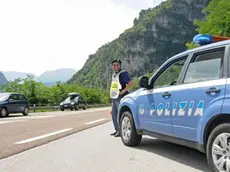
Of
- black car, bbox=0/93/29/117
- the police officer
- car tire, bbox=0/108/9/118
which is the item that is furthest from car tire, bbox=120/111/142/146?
black car, bbox=0/93/29/117

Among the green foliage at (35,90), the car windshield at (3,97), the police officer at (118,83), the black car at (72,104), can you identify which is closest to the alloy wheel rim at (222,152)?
the police officer at (118,83)

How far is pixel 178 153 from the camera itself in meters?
5.80

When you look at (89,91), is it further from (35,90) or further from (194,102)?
(194,102)

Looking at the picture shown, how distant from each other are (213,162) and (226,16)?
58.6 feet

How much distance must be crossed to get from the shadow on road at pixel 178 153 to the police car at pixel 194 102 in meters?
0.41

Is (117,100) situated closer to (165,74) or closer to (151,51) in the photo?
(165,74)

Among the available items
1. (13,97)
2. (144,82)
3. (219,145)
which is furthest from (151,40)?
(219,145)

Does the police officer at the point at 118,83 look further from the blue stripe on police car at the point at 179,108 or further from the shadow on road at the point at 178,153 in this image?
the blue stripe on police car at the point at 179,108

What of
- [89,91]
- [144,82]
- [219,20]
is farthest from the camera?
[89,91]

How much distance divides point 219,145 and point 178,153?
1.91 m

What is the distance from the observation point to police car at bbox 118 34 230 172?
3949mm

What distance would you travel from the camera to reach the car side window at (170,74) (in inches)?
203

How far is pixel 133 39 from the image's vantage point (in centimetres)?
18200

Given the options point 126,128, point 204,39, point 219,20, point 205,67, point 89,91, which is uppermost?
point 219,20
